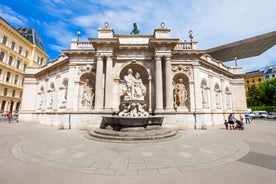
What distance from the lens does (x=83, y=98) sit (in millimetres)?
13305

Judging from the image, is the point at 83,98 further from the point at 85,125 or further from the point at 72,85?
the point at 85,125

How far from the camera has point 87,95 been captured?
1336 cm

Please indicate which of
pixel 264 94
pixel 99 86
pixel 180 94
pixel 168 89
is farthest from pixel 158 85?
pixel 264 94

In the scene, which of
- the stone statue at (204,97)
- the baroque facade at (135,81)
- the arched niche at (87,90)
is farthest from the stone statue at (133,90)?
the stone statue at (204,97)

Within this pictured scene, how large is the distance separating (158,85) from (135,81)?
2278mm

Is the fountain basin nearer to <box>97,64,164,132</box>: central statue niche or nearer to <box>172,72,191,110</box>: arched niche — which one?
<box>97,64,164,132</box>: central statue niche

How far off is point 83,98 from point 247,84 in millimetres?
69919

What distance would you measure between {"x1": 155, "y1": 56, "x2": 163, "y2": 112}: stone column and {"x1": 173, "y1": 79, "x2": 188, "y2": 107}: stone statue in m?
2.42

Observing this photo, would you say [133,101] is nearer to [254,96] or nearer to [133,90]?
[133,90]

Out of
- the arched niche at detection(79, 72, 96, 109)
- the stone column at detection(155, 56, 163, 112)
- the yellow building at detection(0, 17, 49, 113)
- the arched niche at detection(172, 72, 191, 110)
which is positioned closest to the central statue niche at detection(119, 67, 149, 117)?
the stone column at detection(155, 56, 163, 112)

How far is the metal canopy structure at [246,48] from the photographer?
2217 centimetres

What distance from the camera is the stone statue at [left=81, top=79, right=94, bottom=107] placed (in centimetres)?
1318

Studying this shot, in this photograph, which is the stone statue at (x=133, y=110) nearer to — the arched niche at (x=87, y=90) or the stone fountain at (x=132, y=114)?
the stone fountain at (x=132, y=114)

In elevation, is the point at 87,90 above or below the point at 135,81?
below
